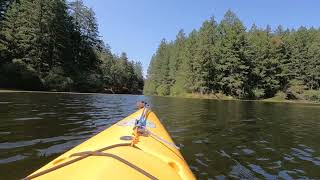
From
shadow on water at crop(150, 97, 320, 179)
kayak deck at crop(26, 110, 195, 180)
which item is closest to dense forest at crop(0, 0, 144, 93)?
shadow on water at crop(150, 97, 320, 179)

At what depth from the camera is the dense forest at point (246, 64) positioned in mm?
68375

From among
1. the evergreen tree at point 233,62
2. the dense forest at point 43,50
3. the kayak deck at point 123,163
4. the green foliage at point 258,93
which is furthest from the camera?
the green foliage at point 258,93

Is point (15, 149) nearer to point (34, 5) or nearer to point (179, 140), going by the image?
point (179, 140)

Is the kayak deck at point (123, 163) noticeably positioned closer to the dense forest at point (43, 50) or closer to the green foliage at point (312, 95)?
the dense forest at point (43, 50)

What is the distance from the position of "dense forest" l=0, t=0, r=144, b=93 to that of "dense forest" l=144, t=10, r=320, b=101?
70.7ft

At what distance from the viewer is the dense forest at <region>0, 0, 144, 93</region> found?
48.9 meters

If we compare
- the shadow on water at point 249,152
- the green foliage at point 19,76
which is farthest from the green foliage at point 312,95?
the shadow on water at point 249,152

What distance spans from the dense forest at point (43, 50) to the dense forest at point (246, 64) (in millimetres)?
21558

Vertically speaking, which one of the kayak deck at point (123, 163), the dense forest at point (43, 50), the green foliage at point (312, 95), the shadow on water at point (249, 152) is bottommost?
the shadow on water at point (249, 152)

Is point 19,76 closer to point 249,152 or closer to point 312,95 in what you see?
point 249,152

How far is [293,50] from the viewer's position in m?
77.7

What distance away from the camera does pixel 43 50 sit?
56.1 meters

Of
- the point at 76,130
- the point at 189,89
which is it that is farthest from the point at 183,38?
the point at 76,130

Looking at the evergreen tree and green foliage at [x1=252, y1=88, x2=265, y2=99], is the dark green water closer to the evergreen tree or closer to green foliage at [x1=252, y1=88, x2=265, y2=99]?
the evergreen tree
